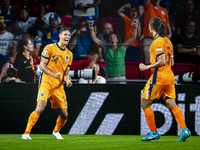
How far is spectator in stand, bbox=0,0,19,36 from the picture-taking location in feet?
29.5

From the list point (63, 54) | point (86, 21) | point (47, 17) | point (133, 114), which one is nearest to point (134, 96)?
point (133, 114)

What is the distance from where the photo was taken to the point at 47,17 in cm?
952

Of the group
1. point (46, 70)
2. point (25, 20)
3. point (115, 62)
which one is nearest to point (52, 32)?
point (25, 20)

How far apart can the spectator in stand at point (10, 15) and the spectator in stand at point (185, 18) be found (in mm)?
4697

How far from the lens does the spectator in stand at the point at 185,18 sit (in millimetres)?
9039

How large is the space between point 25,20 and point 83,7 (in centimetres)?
184

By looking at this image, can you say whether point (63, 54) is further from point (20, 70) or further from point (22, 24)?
point (22, 24)

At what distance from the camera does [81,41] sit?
8508mm

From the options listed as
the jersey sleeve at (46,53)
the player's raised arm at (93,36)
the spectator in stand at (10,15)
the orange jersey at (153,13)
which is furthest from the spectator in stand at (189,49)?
the spectator in stand at (10,15)

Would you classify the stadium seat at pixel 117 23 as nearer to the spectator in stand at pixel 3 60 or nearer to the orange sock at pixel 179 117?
the spectator in stand at pixel 3 60

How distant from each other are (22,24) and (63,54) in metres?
3.90

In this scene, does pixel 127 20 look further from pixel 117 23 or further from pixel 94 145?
pixel 94 145

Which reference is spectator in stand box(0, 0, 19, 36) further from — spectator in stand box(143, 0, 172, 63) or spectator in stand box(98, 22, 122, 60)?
spectator in stand box(143, 0, 172, 63)

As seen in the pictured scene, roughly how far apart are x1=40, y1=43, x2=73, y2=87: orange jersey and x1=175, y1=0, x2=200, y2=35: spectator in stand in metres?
4.46
